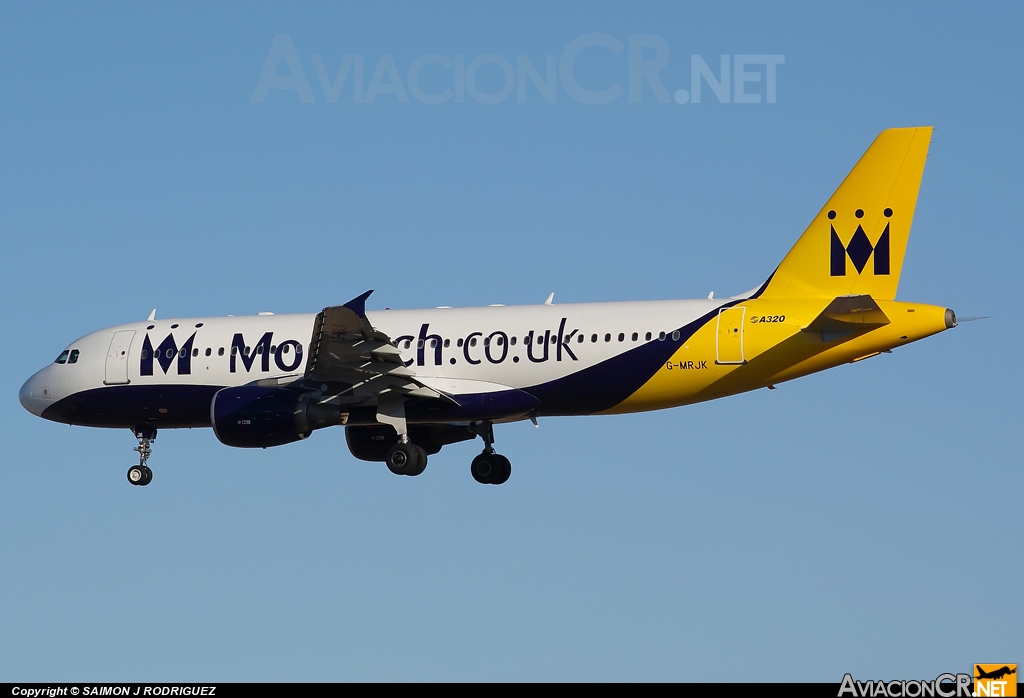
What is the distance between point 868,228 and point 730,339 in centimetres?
423

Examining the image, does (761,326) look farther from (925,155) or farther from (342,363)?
(342,363)

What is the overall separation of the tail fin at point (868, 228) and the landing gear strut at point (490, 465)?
30.3 ft

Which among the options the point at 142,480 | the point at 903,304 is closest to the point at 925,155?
the point at 903,304

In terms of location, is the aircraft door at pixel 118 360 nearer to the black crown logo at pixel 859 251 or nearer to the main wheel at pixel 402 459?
the main wheel at pixel 402 459

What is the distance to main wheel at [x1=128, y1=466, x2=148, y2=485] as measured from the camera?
4562 cm

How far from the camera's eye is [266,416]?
40.9 metres

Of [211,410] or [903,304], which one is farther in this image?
[211,410]

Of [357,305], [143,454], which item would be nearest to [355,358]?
[357,305]

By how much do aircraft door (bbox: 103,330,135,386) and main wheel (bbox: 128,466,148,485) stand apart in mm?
2528

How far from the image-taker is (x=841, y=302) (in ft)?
123

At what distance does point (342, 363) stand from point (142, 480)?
8.97 metres

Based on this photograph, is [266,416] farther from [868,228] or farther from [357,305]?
[868,228]

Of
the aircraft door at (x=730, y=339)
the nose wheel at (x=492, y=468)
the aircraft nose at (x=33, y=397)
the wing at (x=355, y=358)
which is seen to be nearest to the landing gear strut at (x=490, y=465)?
the nose wheel at (x=492, y=468)

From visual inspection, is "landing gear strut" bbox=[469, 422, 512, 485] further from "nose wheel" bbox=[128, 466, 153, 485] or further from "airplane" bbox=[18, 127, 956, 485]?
"nose wheel" bbox=[128, 466, 153, 485]
